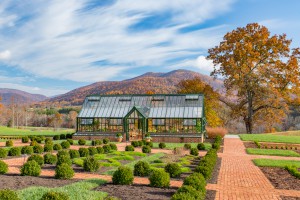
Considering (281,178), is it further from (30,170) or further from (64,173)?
(30,170)

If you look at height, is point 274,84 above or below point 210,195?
above

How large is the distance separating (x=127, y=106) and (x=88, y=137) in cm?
513

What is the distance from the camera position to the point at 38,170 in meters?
11.7

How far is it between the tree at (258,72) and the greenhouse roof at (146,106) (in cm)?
912

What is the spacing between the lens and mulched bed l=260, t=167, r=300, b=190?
37.7 feet

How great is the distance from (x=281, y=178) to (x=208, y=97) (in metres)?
30.2

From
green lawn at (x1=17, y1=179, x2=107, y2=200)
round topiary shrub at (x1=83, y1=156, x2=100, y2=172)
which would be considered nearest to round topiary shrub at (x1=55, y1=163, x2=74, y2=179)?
green lawn at (x1=17, y1=179, x2=107, y2=200)

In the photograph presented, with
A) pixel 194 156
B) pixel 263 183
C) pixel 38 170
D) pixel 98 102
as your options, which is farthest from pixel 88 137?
pixel 263 183

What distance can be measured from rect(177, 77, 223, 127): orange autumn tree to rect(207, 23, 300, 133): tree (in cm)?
229

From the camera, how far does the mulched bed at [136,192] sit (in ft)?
28.9

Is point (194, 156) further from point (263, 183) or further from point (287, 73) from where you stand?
point (287, 73)

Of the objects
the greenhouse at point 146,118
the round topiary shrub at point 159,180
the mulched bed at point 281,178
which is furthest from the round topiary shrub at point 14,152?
the greenhouse at point 146,118

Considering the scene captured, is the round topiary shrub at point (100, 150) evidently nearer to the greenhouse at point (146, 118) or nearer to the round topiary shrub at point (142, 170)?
the round topiary shrub at point (142, 170)

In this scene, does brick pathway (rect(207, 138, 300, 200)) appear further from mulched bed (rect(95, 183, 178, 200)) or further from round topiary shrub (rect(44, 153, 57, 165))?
round topiary shrub (rect(44, 153, 57, 165))
